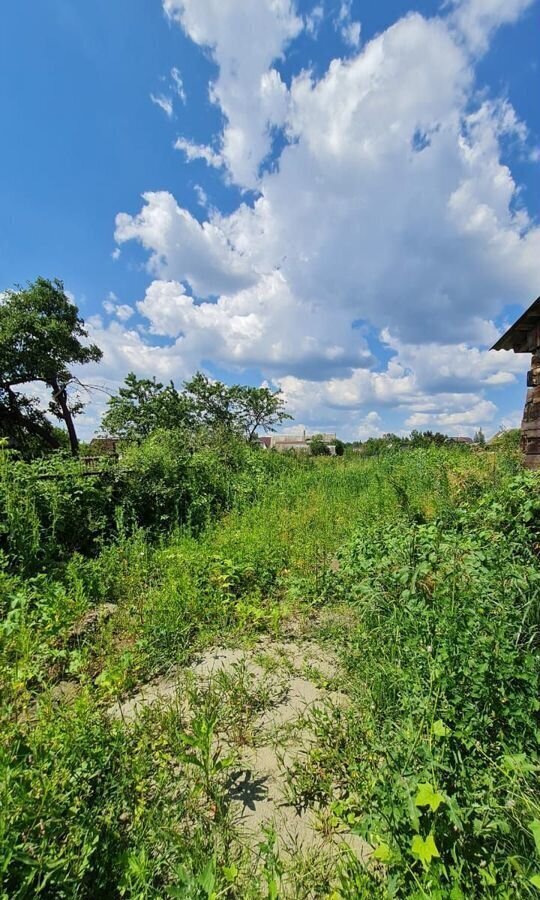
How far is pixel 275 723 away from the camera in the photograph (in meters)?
2.21

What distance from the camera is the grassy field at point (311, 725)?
1.35m

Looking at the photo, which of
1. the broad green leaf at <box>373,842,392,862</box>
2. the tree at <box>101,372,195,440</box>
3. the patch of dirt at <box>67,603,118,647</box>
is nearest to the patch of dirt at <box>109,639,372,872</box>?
the broad green leaf at <box>373,842,392,862</box>

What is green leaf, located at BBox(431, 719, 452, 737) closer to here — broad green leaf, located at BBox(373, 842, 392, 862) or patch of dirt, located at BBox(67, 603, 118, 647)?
broad green leaf, located at BBox(373, 842, 392, 862)

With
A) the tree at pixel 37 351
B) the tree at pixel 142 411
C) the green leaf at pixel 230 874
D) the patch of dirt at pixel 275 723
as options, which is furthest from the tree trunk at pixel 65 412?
the green leaf at pixel 230 874

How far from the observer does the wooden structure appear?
5.11m

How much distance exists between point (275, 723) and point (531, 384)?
541 centimetres

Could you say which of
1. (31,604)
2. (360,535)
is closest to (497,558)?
(360,535)

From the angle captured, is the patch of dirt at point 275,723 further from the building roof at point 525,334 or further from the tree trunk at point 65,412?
the tree trunk at point 65,412

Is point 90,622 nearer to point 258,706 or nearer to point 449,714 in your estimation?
point 258,706

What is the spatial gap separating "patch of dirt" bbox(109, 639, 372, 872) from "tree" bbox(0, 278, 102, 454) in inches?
418

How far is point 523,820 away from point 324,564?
285 cm

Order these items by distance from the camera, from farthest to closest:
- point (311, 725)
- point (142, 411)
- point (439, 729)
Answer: point (142, 411) → point (311, 725) → point (439, 729)

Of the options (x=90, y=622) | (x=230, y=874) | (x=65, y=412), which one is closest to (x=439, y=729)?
(x=230, y=874)

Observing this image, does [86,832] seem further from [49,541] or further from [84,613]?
[49,541]
